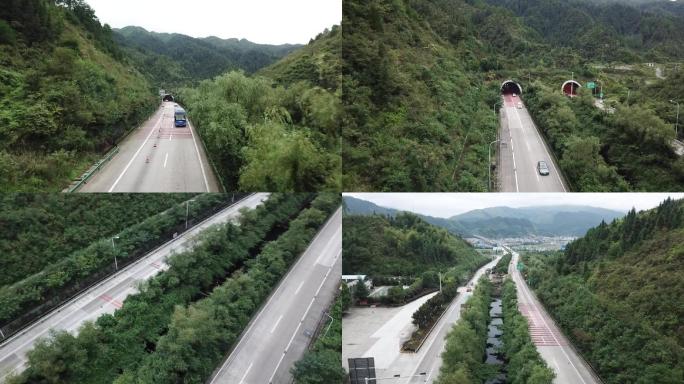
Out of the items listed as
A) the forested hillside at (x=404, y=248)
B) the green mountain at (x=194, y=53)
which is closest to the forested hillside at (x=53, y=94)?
the green mountain at (x=194, y=53)

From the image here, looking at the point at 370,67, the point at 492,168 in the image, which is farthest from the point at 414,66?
the point at 492,168

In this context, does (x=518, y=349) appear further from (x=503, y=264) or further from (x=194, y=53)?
(x=194, y=53)

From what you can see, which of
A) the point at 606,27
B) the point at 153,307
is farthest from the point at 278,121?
the point at 606,27

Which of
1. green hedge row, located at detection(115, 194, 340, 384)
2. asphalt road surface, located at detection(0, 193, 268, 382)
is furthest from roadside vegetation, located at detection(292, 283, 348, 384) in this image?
asphalt road surface, located at detection(0, 193, 268, 382)

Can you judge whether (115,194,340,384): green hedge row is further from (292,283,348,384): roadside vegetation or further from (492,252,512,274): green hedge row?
(492,252,512,274): green hedge row

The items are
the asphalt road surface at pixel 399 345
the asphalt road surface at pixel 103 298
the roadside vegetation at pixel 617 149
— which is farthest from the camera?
the roadside vegetation at pixel 617 149

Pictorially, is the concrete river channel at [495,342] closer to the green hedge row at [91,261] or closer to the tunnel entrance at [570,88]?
the tunnel entrance at [570,88]
